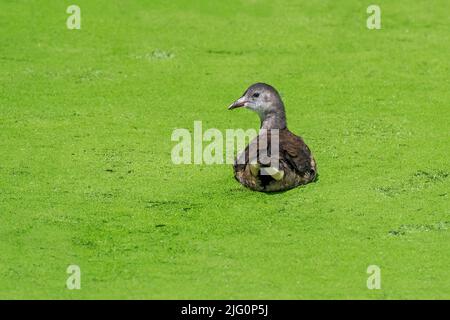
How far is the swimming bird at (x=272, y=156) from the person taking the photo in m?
9.22

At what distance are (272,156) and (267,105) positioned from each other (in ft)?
2.96

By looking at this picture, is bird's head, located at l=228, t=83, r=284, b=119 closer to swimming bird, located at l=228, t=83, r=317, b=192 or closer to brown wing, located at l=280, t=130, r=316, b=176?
swimming bird, located at l=228, t=83, r=317, b=192

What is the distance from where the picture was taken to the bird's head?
10.0 metres

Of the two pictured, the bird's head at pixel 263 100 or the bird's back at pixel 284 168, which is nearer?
the bird's back at pixel 284 168

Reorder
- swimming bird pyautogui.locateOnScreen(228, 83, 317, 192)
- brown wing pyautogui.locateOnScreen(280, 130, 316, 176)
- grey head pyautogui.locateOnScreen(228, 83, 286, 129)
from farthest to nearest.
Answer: grey head pyautogui.locateOnScreen(228, 83, 286, 129) → brown wing pyautogui.locateOnScreen(280, 130, 316, 176) → swimming bird pyautogui.locateOnScreen(228, 83, 317, 192)

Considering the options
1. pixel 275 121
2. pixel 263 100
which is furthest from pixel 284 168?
pixel 263 100

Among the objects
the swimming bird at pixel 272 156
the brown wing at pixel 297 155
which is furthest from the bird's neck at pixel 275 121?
the brown wing at pixel 297 155

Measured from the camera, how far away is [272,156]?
365 inches

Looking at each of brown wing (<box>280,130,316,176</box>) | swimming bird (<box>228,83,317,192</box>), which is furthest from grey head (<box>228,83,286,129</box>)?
brown wing (<box>280,130,316,176</box>)

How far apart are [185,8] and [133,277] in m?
6.37

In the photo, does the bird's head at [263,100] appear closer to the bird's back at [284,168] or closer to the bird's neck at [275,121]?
the bird's neck at [275,121]

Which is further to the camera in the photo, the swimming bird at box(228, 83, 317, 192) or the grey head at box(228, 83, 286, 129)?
the grey head at box(228, 83, 286, 129)

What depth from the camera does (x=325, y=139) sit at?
34.8 feet

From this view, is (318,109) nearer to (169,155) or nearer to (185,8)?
(169,155)
